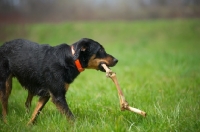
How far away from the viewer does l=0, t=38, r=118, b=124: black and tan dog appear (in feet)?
13.1

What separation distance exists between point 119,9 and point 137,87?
633 inches

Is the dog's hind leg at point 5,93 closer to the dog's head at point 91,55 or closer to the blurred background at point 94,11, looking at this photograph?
the dog's head at point 91,55

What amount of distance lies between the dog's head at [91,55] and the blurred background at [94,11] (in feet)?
51.2

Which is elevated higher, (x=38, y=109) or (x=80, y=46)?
(x=80, y=46)

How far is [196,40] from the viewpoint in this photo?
17781 millimetres

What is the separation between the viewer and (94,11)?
70.2ft

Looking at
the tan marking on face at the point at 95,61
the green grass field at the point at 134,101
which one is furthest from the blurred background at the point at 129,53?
the tan marking on face at the point at 95,61

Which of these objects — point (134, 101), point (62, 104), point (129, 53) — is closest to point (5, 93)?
point (62, 104)

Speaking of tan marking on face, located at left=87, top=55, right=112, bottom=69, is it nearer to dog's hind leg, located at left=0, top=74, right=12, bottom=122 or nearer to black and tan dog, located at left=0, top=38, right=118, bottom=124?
black and tan dog, located at left=0, top=38, right=118, bottom=124

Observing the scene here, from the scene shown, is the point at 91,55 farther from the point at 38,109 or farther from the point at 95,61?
the point at 38,109

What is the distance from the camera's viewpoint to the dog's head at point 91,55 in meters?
4.05

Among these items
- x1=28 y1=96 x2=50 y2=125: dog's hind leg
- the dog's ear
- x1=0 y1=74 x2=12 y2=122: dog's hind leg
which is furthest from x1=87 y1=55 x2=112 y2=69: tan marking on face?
x1=0 y1=74 x2=12 y2=122: dog's hind leg

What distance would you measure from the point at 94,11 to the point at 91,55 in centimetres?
1780

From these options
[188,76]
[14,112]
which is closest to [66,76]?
[14,112]
